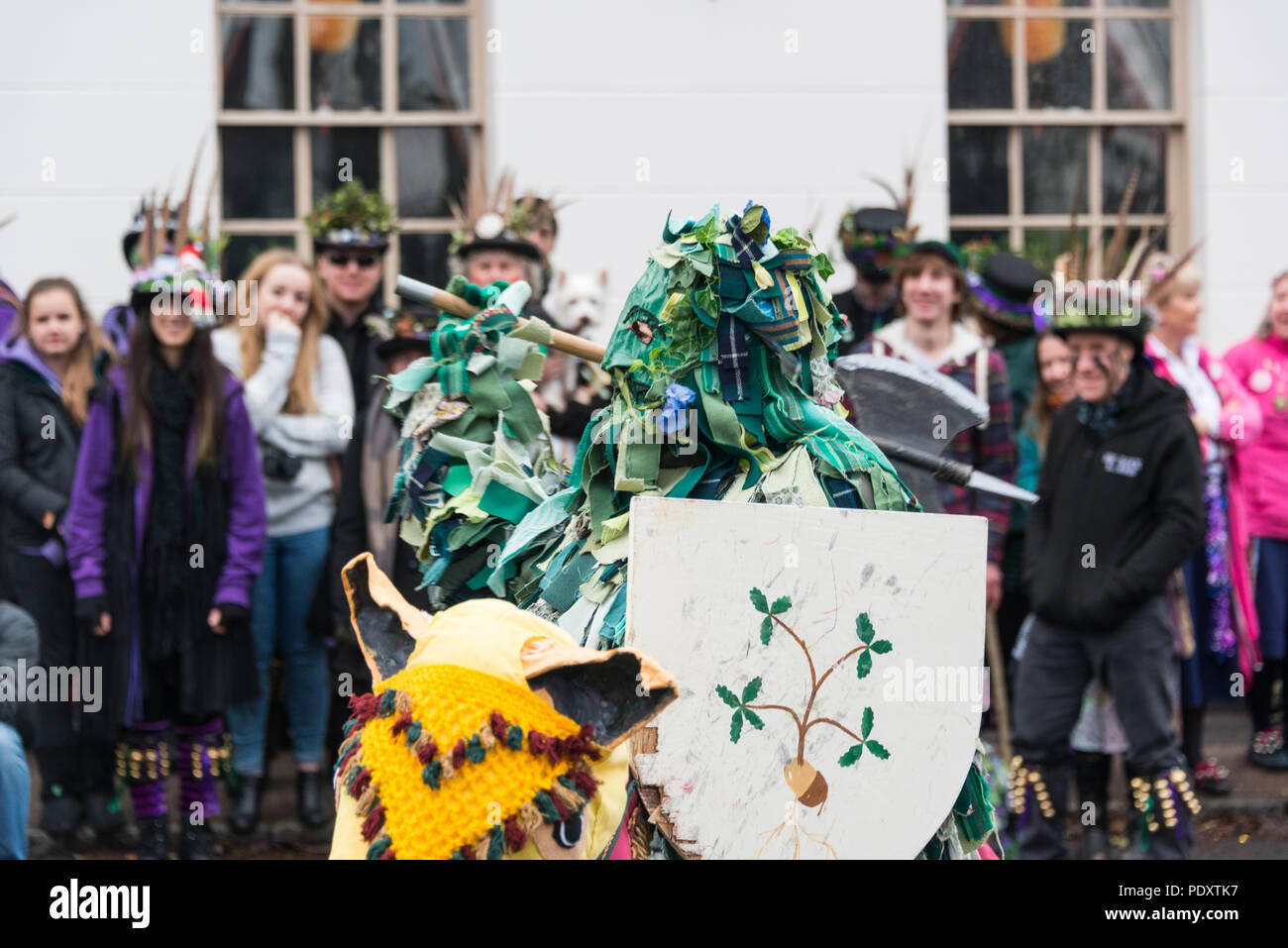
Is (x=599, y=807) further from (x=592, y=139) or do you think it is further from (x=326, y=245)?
(x=592, y=139)

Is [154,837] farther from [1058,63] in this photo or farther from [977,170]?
[1058,63]

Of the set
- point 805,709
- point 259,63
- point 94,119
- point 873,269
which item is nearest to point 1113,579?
point 873,269

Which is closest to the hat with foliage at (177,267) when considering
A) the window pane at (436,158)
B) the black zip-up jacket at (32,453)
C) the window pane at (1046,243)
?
the black zip-up jacket at (32,453)

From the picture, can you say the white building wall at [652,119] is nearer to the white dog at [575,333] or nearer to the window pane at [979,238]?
the window pane at [979,238]

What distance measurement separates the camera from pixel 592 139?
23.9 ft

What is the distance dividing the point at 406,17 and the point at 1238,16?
371cm

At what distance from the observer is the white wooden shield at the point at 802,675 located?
2480 mm

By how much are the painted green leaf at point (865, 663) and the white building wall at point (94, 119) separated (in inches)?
202

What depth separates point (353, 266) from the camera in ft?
20.2

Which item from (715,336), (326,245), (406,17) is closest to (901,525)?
(715,336)

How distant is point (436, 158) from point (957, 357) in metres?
2.85

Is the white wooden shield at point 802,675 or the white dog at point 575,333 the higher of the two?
the white dog at point 575,333

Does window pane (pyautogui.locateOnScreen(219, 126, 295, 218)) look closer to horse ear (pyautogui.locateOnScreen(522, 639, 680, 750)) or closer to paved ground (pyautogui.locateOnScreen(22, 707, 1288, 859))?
paved ground (pyautogui.locateOnScreen(22, 707, 1288, 859))

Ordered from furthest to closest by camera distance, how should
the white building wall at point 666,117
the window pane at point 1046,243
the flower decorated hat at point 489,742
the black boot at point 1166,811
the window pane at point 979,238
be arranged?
the window pane at point 1046,243 < the window pane at point 979,238 < the white building wall at point 666,117 < the black boot at point 1166,811 < the flower decorated hat at point 489,742
